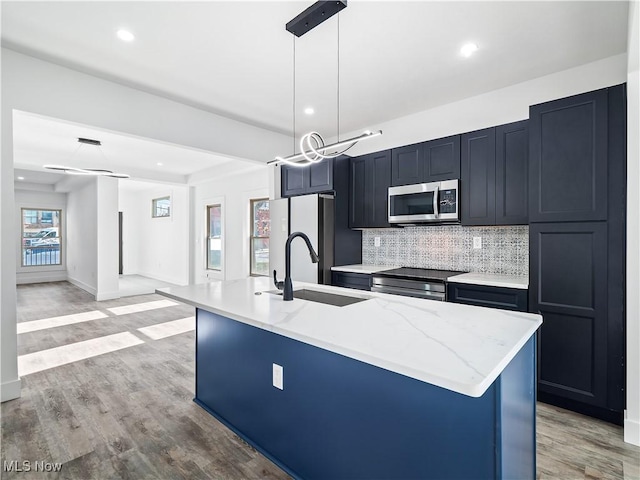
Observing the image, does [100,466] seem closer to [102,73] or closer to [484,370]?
[484,370]

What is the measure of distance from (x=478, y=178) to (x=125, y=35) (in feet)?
10.3

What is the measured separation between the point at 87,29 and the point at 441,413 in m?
3.16

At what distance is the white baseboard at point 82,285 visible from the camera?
7.39 meters

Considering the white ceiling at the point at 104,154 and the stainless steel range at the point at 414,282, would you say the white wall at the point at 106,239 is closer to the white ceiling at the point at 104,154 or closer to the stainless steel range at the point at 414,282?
the white ceiling at the point at 104,154

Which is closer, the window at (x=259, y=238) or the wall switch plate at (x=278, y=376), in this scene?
the wall switch plate at (x=278, y=376)

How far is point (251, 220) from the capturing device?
6.63 m

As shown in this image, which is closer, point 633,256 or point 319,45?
point 633,256

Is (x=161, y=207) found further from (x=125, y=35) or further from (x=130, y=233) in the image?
(x=125, y=35)

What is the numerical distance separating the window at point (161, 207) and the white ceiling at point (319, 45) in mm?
6114

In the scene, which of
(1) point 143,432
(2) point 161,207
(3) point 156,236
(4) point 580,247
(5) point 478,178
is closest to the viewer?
(1) point 143,432

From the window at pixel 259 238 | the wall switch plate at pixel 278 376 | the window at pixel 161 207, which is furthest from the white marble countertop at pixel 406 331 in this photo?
the window at pixel 161 207

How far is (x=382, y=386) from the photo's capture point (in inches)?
54.4

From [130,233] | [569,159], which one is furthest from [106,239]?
[569,159]

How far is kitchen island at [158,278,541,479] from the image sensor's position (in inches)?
44.5
